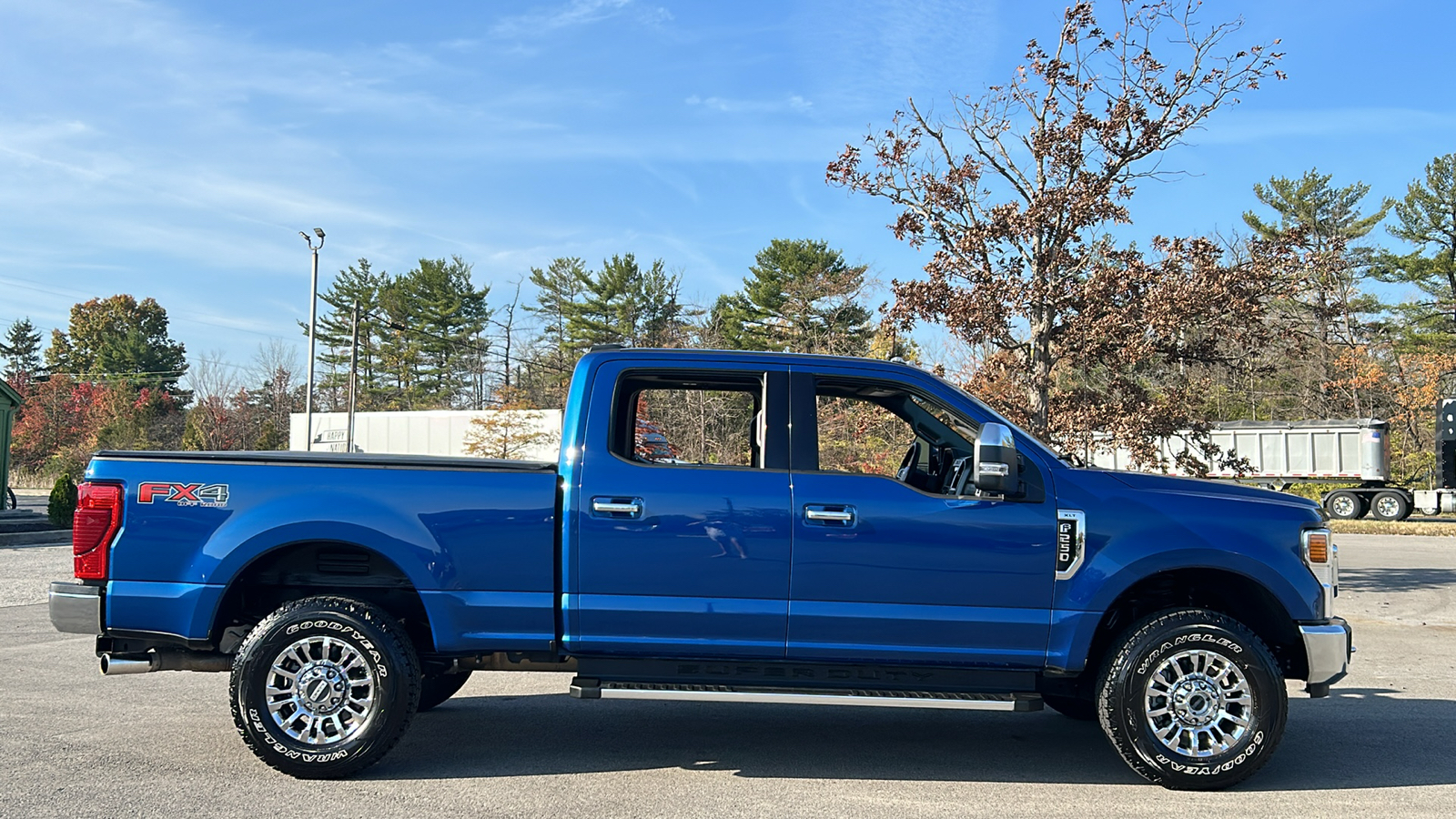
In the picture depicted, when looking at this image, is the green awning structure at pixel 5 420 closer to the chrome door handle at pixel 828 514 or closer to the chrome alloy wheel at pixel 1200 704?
the chrome door handle at pixel 828 514

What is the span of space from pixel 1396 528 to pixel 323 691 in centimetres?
2775

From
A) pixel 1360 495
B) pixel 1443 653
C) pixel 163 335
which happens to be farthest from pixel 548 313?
pixel 1443 653

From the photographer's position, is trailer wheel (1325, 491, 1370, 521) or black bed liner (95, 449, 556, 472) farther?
trailer wheel (1325, 491, 1370, 521)

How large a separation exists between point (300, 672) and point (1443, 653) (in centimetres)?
934

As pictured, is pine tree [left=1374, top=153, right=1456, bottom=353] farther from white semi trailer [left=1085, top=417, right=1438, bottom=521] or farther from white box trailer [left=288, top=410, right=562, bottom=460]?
white box trailer [left=288, top=410, right=562, bottom=460]

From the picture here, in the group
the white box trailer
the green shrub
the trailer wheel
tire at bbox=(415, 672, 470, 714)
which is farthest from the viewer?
the white box trailer

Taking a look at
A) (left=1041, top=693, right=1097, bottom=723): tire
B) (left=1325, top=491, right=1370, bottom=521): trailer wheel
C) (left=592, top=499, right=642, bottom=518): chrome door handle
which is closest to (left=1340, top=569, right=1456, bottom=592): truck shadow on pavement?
(left=1041, top=693, right=1097, bottom=723): tire

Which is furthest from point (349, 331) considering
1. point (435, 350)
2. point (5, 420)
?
point (5, 420)

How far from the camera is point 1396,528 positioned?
25.8m

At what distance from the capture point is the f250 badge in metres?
5.12

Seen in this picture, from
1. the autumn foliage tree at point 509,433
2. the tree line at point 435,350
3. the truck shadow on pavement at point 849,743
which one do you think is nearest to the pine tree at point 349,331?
the tree line at point 435,350

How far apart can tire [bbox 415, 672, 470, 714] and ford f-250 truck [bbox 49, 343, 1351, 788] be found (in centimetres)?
141

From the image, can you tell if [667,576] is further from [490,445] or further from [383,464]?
[490,445]

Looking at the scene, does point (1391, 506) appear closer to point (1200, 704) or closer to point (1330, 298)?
point (1330, 298)
